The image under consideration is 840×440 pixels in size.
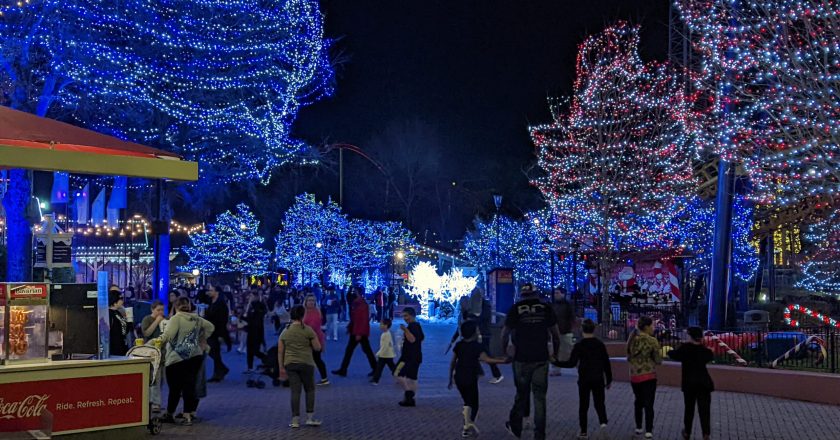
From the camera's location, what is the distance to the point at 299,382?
12094 mm

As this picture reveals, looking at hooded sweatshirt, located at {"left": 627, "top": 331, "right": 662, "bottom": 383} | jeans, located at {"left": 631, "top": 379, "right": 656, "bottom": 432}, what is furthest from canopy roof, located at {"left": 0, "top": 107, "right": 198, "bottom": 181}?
jeans, located at {"left": 631, "top": 379, "right": 656, "bottom": 432}

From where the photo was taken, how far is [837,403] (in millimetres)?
14281

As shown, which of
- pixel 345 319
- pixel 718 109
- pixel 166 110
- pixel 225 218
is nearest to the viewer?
pixel 718 109

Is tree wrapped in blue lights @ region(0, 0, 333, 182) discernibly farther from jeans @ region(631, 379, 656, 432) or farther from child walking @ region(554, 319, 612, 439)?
jeans @ region(631, 379, 656, 432)

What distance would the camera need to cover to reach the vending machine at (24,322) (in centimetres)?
973

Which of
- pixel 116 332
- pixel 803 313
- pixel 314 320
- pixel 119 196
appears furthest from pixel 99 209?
pixel 803 313

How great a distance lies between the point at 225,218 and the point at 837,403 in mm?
44144

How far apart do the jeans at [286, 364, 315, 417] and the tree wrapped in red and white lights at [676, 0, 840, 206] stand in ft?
29.8

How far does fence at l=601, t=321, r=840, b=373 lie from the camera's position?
16.1 meters

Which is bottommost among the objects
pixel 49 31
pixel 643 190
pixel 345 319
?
pixel 345 319

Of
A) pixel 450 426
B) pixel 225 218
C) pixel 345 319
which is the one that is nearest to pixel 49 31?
pixel 450 426

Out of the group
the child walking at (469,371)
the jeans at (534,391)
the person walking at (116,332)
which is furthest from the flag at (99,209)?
the jeans at (534,391)

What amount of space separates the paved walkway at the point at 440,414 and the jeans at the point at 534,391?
787 mm

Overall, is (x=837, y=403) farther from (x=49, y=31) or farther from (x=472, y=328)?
(x=49, y=31)
